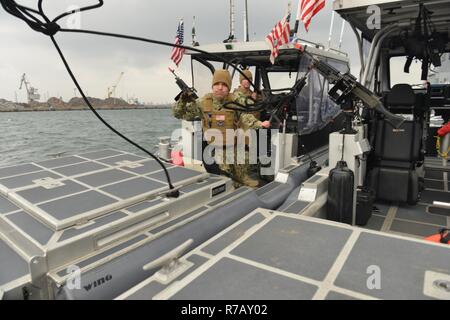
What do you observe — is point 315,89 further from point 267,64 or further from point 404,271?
point 404,271

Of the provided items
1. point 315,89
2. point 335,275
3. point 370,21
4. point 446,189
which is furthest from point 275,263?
point 315,89

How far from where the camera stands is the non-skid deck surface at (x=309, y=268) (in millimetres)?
1026

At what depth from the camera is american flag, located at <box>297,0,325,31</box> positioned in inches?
163

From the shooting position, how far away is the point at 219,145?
358cm

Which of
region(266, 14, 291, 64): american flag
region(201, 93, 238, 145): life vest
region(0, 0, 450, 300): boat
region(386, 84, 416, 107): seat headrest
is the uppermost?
region(266, 14, 291, 64): american flag

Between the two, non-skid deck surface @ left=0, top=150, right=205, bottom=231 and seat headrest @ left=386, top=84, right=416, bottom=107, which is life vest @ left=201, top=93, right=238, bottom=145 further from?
seat headrest @ left=386, top=84, right=416, bottom=107

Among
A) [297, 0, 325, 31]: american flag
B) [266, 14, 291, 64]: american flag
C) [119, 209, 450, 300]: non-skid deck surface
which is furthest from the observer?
[266, 14, 291, 64]: american flag

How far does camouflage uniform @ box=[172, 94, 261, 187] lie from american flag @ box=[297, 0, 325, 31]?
4.96ft

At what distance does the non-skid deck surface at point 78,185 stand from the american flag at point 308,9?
2888 mm

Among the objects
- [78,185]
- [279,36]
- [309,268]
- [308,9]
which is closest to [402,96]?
[308,9]

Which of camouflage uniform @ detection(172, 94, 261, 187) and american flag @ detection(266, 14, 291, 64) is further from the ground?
american flag @ detection(266, 14, 291, 64)

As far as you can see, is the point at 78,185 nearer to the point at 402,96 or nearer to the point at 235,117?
the point at 235,117

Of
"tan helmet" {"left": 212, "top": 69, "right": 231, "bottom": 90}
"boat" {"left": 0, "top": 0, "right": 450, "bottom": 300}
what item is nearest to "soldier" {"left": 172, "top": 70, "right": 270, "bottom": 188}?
"tan helmet" {"left": 212, "top": 69, "right": 231, "bottom": 90}

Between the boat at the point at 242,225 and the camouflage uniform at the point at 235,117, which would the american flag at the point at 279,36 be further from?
the camouflage uniform at the point at 235,117
